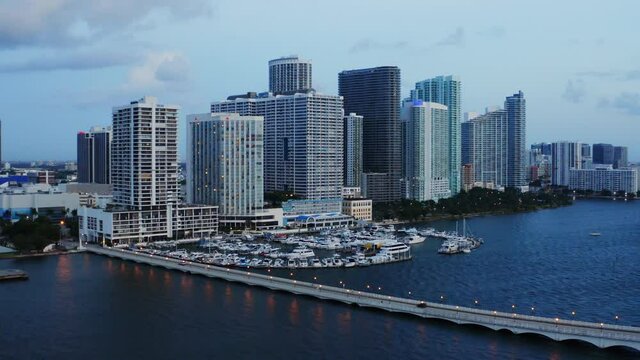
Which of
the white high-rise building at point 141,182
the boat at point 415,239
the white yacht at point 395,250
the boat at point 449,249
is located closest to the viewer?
the white yacht at point 395,250

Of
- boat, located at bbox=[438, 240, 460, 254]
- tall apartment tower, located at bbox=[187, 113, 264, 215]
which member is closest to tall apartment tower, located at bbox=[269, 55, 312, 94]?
tall apartment tower, located at bbox=[187, 113, 264, 215]

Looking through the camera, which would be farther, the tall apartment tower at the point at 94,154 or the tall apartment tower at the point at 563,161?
the tall apartment tower at the point at 563,161

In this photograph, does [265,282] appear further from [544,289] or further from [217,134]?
[217,134]

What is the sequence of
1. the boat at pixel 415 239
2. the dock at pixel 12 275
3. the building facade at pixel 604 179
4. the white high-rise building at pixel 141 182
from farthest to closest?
1. the building facade at pixel 604 179
2. the boat at pixel 415 239
3. the white high-rise building at pixel 141 182
4. the dock at pixel 12 275

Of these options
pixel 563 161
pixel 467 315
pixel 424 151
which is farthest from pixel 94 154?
pixel 563 161

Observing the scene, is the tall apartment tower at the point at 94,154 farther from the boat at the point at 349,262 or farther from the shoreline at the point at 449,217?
the boat at the point at 349,262

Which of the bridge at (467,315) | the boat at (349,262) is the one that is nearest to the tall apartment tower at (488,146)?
the boat at (349,262)

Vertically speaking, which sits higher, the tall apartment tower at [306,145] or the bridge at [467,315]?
the tall apartment tower at [306,145]

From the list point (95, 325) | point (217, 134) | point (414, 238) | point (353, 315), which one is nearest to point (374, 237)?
point (414, 238)
